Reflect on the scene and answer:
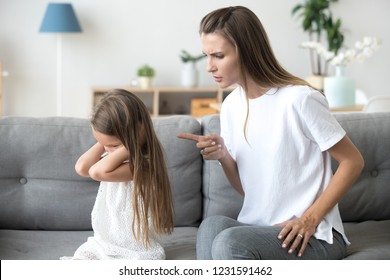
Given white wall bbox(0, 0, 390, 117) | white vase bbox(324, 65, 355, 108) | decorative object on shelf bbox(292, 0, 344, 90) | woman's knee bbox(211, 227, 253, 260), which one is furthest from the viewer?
decorative object on shelf bbox(292, 0, 344, 90)

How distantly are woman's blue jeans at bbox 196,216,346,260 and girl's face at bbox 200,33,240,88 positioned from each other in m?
0.37

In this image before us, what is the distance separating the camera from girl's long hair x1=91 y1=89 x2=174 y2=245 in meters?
1.88

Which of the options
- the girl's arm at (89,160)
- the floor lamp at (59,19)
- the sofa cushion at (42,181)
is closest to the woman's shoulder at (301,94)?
the girl's arm at (89,160)

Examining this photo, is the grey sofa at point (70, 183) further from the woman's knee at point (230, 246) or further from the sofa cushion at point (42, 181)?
the woman's knee at point (230, 246)

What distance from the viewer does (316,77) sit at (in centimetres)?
548

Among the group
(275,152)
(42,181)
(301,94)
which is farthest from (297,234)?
(42,181)

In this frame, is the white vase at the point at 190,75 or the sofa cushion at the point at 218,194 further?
the white vase at the point at 190,75

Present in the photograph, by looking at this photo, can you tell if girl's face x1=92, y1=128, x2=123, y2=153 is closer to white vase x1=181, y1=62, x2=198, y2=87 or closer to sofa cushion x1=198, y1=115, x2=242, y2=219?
sofa cushion x1=198, y1=115, x2=242, y2=219

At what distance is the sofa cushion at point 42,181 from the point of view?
2221mm

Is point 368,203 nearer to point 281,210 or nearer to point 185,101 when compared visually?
point 281,210

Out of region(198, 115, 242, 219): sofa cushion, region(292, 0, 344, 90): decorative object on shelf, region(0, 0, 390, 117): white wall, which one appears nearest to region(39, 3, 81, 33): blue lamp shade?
region(0, 0, 390, 117): white wall

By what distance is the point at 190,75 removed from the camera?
5.57m

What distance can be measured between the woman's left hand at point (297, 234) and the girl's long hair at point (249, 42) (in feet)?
1.15
